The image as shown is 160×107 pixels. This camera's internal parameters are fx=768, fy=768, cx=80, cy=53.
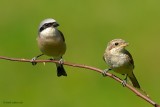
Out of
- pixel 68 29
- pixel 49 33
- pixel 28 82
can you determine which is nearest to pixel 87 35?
pixel 68 29

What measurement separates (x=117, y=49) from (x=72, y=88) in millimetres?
7043

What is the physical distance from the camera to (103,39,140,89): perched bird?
8625 mm

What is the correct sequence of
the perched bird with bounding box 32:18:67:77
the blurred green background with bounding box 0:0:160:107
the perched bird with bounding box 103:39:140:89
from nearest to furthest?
1. the perched bird with bounding box 103:39:140:89
2. the perched bird with bounding box 32:18:67:77
3. the blurred green background with bounding box 0:0:160:107

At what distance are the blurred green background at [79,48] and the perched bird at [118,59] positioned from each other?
17.1ft

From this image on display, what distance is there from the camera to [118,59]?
8.71 metres

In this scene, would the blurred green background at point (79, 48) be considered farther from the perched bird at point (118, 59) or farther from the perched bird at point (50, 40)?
the perched bird at point (118, 59)

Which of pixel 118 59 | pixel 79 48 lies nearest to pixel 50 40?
pixel 118 59

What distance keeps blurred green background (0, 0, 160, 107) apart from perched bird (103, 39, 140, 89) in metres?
5.22

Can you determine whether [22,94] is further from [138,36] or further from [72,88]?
[138,36]

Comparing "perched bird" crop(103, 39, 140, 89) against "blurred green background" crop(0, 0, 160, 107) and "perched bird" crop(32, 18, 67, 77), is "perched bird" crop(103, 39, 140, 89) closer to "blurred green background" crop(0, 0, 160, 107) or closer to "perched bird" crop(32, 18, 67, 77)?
"perched bird" crop(32, 18, 67, 77)

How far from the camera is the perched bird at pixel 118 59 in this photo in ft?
28.3

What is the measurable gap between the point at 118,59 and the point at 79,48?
9957 millimetres

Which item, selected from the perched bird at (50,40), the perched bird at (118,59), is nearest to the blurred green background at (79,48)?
the perched bird at (50,40)

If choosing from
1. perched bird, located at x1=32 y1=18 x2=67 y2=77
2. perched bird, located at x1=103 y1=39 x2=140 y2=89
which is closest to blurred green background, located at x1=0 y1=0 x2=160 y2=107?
perched bird, located at x1=32 y1=18 x2=67 y2=77
